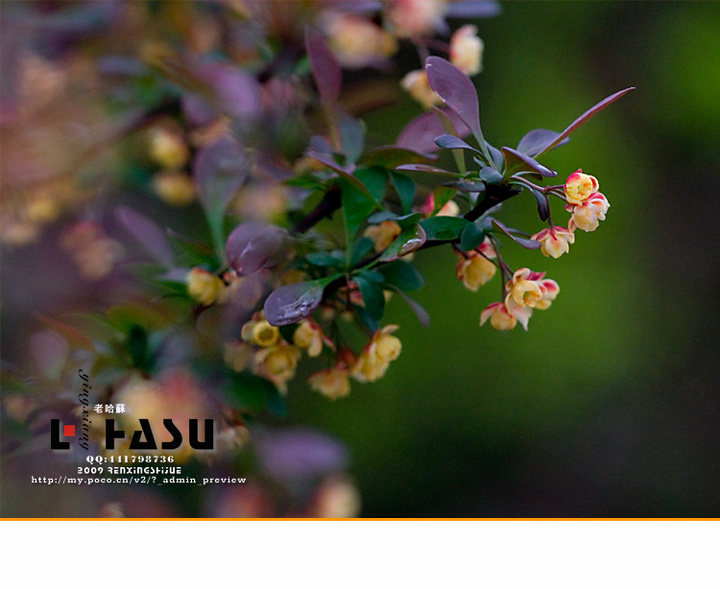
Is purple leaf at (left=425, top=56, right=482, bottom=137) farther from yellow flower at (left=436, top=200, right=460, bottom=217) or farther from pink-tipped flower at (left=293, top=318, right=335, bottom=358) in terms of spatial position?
pink-tipped flower at (left=293, top=318, right=335, bottom=358)

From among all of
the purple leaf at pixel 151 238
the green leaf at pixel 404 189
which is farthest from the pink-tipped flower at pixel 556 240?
the purple leaf at pixel 151 238

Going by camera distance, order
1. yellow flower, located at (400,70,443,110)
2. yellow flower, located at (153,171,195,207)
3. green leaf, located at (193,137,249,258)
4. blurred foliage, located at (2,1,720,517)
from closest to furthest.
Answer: green leaf, located at (193,137,249,258) → yellow flower, located at (400,70,443,110) → yellow flower, located at (153,171,195,207) → blurred foliage, located at (2,1,720,517)

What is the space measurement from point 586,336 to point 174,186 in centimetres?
96

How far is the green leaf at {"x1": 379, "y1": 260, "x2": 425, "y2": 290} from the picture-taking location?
1.52ft

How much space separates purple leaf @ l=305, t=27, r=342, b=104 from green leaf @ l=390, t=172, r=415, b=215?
0.10 metres

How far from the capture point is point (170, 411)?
52 cm

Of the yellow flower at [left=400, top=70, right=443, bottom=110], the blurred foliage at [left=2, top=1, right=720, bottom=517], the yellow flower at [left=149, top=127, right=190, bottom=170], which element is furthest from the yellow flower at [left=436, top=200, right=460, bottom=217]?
the blurred foliage at [left=2, top=1, right=720, bottom=517]

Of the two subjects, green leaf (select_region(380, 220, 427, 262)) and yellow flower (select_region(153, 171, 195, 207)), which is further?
yellow flower (select_region(153, 171, 195, 207))

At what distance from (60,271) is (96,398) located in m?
0.34

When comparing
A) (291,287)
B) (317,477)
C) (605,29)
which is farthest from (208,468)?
(605,29)

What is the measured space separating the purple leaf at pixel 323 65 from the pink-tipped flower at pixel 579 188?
22 cm

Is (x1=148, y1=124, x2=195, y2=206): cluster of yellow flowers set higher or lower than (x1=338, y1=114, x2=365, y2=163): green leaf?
higher

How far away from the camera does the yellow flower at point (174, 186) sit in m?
0.78

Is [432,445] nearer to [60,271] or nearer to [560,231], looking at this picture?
[60,271]
